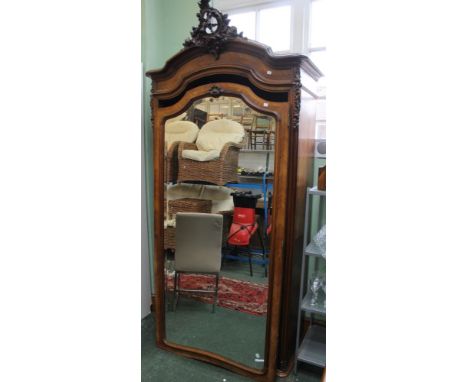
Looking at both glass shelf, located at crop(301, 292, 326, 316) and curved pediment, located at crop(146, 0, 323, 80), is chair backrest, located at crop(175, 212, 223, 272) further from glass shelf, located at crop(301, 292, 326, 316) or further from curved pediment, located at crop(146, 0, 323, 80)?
curved pediment, located at crop(146, 0, 323, 80)

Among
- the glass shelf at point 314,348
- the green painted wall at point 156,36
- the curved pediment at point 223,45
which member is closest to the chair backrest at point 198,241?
the green painted wall at point 156,36

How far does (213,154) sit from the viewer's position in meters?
1.76

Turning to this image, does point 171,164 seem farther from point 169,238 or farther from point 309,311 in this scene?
point 309,311

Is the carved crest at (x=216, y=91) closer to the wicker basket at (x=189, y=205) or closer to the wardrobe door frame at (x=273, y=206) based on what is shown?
the wardrobe door frame at (x=273, y=206)

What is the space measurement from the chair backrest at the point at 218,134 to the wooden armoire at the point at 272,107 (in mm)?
159

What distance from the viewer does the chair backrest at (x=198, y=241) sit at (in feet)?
5.93

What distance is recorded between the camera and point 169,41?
227 centimetres

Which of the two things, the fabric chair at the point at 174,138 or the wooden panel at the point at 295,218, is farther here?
the fabric chair at the point at 174,138

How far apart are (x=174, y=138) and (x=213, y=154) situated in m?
0.25

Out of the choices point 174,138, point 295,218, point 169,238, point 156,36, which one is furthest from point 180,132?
point 156,36
